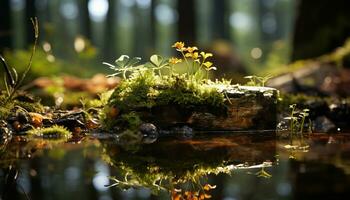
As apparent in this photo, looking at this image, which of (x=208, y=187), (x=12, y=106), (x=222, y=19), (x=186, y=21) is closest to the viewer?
(x=208, y=187)

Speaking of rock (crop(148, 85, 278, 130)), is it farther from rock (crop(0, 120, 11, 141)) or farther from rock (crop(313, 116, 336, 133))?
rock (crop(0, 120, 11, 141))

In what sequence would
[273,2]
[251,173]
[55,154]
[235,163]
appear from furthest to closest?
[273,2] < [55,154] < [235,163] < [251,173]

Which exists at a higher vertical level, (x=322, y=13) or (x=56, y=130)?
(x=322, y=13)

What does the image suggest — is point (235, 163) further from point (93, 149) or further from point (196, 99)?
point (196, 99)

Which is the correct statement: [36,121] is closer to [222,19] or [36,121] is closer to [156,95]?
[156,95]

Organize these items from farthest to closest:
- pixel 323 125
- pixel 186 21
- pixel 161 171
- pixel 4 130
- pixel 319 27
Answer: pixel 186 21 < pixel 319 27 < pixel 323 125 < pixel 4 130 < pixel 161 171

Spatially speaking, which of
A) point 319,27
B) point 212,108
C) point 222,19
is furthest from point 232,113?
point 222,19

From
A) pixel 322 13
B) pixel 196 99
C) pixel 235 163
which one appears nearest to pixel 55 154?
pixel 235 163

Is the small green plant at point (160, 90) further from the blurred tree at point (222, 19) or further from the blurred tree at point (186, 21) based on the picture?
the blurred tree at point (222, 19)
